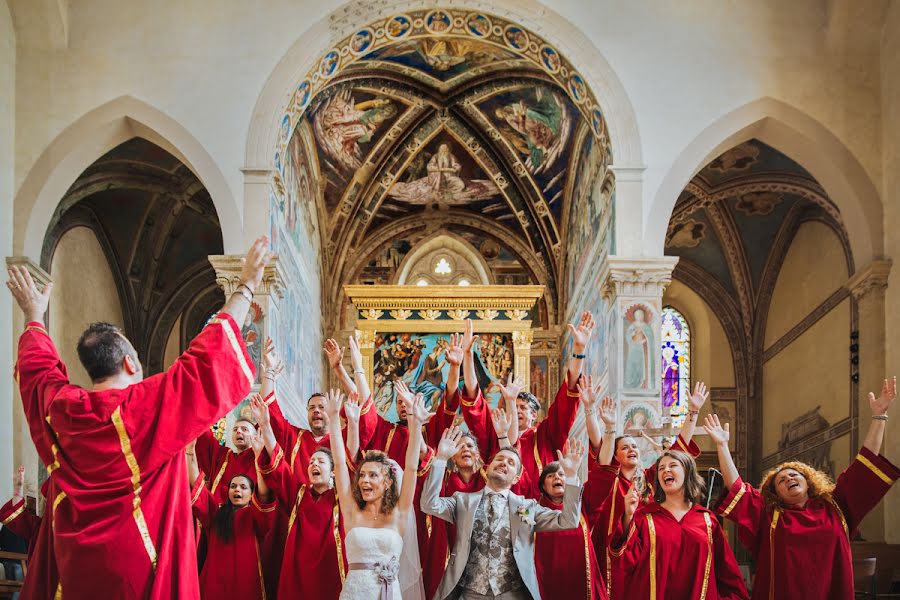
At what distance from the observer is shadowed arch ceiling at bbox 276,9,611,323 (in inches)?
561

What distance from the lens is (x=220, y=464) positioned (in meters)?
8.78

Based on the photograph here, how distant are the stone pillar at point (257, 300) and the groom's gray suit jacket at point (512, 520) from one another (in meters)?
6.38

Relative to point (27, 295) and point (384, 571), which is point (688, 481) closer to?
point (384, 571)

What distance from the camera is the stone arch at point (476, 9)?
13.2m

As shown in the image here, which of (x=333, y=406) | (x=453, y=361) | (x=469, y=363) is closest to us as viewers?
(x=333, y=406)

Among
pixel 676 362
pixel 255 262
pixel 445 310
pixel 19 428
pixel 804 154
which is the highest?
pixel 804 154

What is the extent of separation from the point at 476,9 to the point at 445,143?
589 centimetres

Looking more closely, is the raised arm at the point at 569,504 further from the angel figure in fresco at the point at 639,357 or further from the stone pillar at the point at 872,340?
the stone pillar at the point at 872,340

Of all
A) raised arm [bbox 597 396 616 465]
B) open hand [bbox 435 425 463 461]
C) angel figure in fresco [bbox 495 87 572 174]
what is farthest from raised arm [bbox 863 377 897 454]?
angel figure in fresco [bbox 495 87 572 174]

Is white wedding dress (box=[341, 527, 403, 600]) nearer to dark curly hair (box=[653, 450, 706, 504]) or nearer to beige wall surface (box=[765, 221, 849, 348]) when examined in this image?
dark curly hair (box=[653, 450, 706, 504])

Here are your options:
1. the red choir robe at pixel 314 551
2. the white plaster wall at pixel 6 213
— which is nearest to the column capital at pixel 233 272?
the white plaster wall at pixel 6 213

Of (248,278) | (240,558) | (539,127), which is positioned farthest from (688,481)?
(539,127)

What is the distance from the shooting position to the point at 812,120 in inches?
516

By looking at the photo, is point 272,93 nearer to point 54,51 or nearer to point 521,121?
point 54,51
